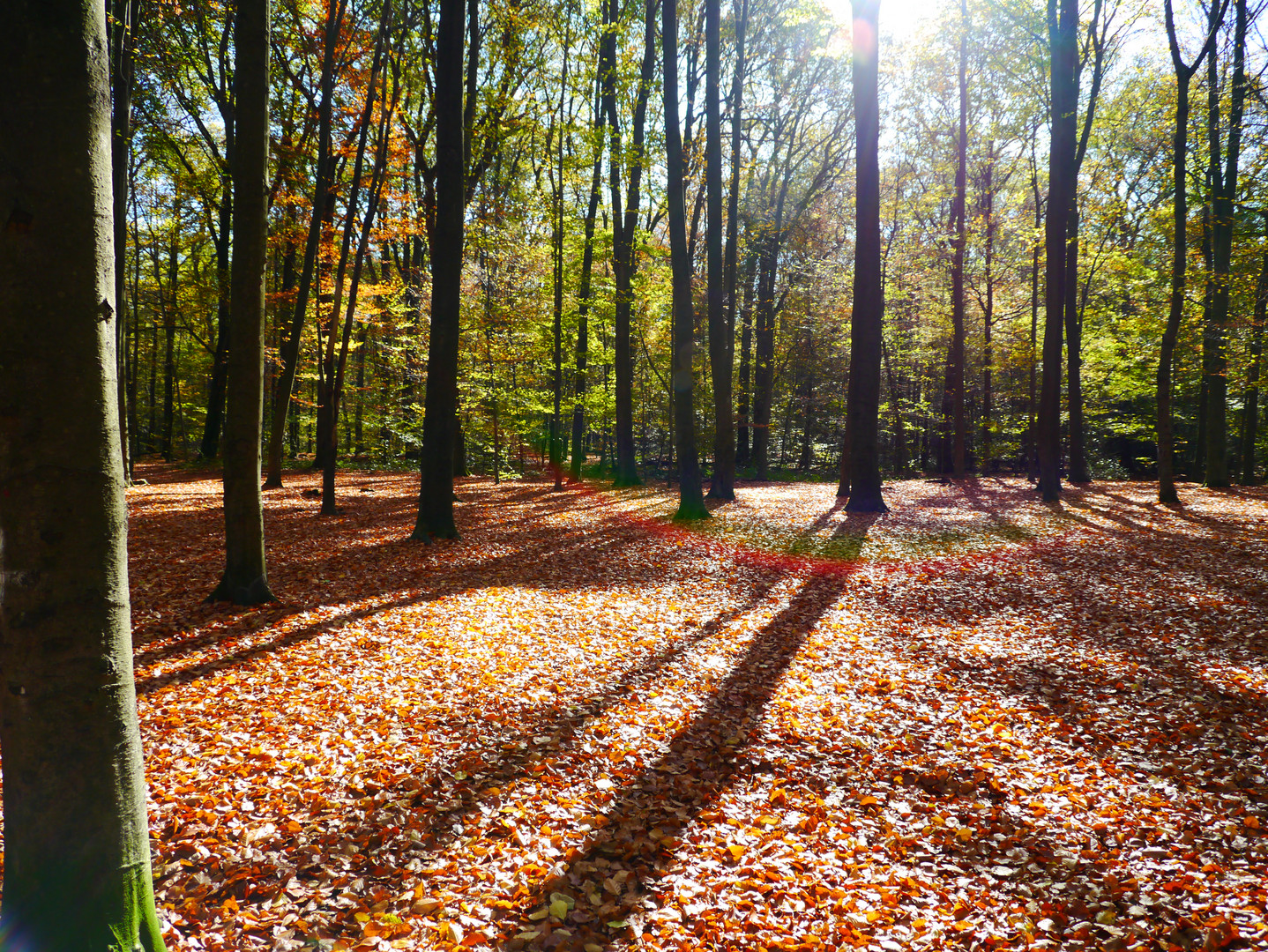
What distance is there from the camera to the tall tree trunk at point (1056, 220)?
14117 millimetres

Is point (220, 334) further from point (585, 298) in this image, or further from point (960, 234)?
point (960, 234)

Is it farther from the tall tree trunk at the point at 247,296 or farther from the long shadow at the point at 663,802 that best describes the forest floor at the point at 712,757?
the tall tree trunk at the point at 247,296

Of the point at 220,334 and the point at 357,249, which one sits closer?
the point at 357,249

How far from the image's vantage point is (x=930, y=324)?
77.4 ft

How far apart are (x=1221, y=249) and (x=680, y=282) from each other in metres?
15.0

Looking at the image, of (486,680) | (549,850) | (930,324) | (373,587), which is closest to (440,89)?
(373,587)

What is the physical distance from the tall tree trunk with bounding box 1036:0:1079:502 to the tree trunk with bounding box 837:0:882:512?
4650 mm

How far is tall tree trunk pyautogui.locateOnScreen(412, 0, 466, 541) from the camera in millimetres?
9422

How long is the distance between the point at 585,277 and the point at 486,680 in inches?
656

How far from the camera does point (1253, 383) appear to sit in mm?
14141

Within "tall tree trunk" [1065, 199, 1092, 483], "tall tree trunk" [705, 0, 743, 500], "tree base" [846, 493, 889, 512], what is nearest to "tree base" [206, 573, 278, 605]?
"tall tree trunk" [705, 0, 743, 500]

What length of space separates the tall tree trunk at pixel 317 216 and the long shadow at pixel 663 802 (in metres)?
12.9

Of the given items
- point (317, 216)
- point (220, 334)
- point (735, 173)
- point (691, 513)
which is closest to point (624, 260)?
point (735, 173)

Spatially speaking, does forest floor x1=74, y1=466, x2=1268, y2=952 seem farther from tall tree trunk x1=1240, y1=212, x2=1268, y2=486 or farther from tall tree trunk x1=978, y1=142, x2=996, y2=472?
tall tree trunk x1=978, y1=142, x2=996, y2=472
